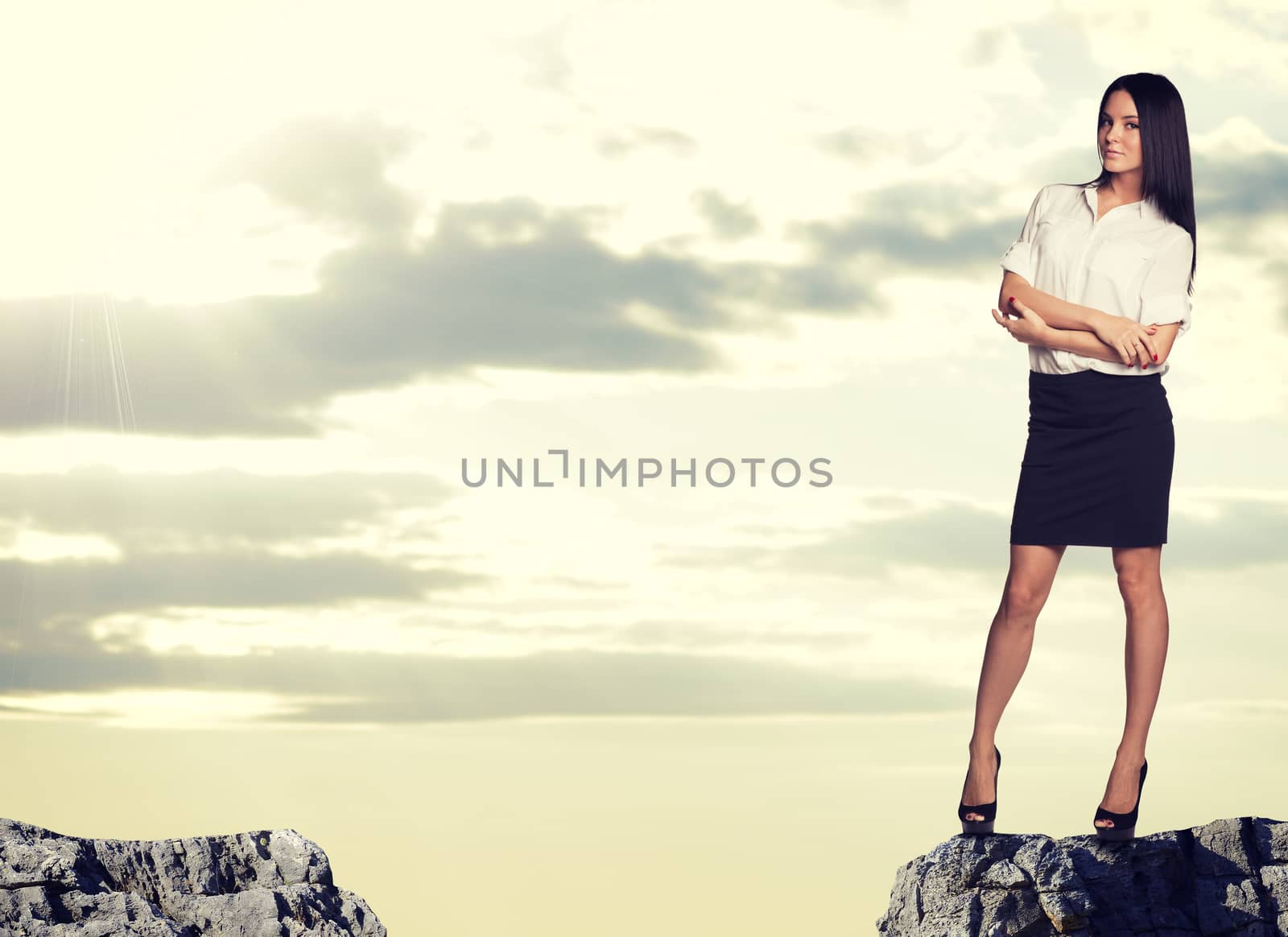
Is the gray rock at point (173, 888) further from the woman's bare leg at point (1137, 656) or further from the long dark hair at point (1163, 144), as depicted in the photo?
the long dark hair at point (1163, 144)

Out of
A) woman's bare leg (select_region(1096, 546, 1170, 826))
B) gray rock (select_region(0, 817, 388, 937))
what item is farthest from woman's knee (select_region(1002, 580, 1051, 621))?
gray rock (select_region(0, 817, 388, 937))

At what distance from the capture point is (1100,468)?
8.46 m

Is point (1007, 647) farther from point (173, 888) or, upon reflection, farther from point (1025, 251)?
point (173, 888)

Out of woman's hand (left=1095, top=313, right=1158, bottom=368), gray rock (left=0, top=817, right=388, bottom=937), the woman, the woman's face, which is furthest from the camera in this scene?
the woman's face

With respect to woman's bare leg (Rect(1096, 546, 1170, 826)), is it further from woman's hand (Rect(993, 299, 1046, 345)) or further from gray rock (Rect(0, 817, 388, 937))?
gray rock (Rect(0, 817, 388, 937))

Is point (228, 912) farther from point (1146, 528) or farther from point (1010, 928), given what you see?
point (1146, 528)

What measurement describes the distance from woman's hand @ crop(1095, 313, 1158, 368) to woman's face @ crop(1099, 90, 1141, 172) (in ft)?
3.20

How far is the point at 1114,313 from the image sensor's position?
8.49m

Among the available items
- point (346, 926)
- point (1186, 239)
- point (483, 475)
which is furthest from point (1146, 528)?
point (346, 926)

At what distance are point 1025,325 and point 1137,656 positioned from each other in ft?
6.79

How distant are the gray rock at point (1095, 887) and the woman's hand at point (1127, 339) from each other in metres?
2.87

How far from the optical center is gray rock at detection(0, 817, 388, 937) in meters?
7.43

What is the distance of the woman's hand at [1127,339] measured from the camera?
831cm

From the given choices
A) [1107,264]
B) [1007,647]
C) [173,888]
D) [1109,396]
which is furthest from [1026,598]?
[173,888]
